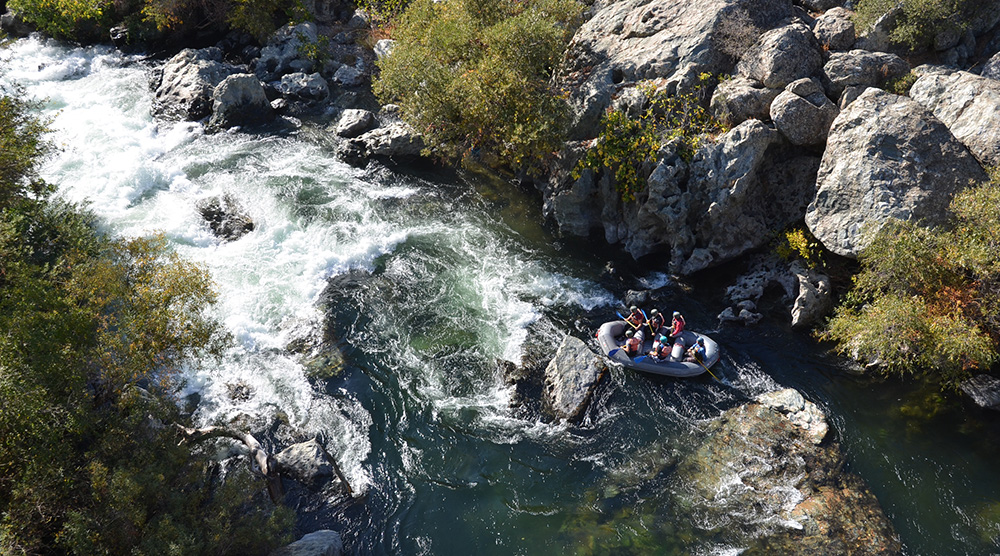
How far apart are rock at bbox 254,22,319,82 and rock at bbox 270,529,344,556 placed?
1152 inches

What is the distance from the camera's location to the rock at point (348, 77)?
34.3 m

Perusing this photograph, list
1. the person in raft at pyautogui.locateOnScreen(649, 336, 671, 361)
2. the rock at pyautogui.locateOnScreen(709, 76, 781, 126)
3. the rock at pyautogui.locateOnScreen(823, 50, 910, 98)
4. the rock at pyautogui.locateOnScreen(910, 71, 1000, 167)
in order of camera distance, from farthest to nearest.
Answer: the rock at pyautogui.locateOnScreen(709, 76, 781, 126) → the rock at pyautogui.locateOnScreen(823, 50, 910, 98) → the person in raft at pyautogui.locateOnScreen(649, 336, 671, 361) → the rock at pyautogui.locateOnScreen(910, 71, 1000, 167)

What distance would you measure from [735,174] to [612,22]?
10246mm

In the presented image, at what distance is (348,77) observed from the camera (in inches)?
1353

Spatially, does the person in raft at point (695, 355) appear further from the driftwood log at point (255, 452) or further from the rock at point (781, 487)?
the driftwood log at point (255, 452)

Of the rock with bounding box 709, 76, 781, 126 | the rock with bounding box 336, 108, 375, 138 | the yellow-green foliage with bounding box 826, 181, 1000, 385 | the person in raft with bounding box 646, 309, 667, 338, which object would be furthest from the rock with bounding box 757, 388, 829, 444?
the rock with bounding box 336, 108, 375, 138

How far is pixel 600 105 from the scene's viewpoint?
23.2 metres

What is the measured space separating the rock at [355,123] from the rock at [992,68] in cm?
2617

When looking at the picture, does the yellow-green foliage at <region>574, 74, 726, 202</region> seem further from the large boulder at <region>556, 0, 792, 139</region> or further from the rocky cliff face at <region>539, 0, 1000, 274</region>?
the large boulder at <region>556, 0, 792, 139</region>

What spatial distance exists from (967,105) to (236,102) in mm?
32034

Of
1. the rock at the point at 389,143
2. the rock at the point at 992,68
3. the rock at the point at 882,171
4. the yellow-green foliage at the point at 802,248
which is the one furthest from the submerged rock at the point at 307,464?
the rock at the point at 992,68

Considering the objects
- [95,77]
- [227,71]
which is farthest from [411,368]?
[95,77]

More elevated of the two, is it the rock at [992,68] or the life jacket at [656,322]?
the rock at [992,68]

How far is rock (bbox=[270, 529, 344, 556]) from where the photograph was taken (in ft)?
42.7
